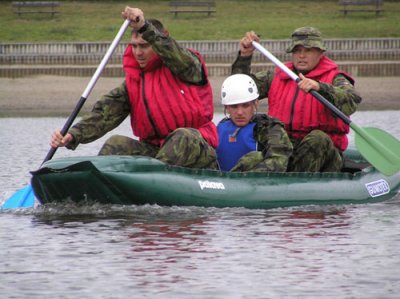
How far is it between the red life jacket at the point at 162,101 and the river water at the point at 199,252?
62cm

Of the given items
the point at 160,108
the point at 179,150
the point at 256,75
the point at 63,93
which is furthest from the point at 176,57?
the point at 63,93

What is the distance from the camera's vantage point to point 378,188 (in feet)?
39.0

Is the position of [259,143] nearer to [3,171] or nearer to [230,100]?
[230,100]

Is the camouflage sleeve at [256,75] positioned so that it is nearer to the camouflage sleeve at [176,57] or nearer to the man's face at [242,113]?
the man's face at [242,113]

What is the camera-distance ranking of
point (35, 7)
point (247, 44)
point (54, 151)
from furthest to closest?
point (35, 7), point (247, 44), point (54, 151)

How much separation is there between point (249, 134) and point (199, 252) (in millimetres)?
2052

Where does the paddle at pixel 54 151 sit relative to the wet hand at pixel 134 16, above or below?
below

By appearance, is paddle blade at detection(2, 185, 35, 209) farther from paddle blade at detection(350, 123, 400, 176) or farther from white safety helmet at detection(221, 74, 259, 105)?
paddle blade at detection(350, 123, 400, 176)

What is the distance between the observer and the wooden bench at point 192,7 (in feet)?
108

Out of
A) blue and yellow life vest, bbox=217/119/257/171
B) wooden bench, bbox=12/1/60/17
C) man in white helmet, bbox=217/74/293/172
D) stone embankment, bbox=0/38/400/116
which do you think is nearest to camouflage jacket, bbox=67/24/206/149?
man in white helmet, bbox=217/74/293/172

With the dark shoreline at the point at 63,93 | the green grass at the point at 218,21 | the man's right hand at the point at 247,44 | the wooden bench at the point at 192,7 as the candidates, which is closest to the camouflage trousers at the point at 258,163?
the man's right hand at the point at 247,44

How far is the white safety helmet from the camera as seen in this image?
Answer: 11148 mm

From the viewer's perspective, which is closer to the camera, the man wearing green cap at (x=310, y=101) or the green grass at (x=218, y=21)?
the man wearing green cap at (x=310, y=101)

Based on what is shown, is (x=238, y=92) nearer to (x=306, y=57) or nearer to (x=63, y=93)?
(x=306, y=57)
